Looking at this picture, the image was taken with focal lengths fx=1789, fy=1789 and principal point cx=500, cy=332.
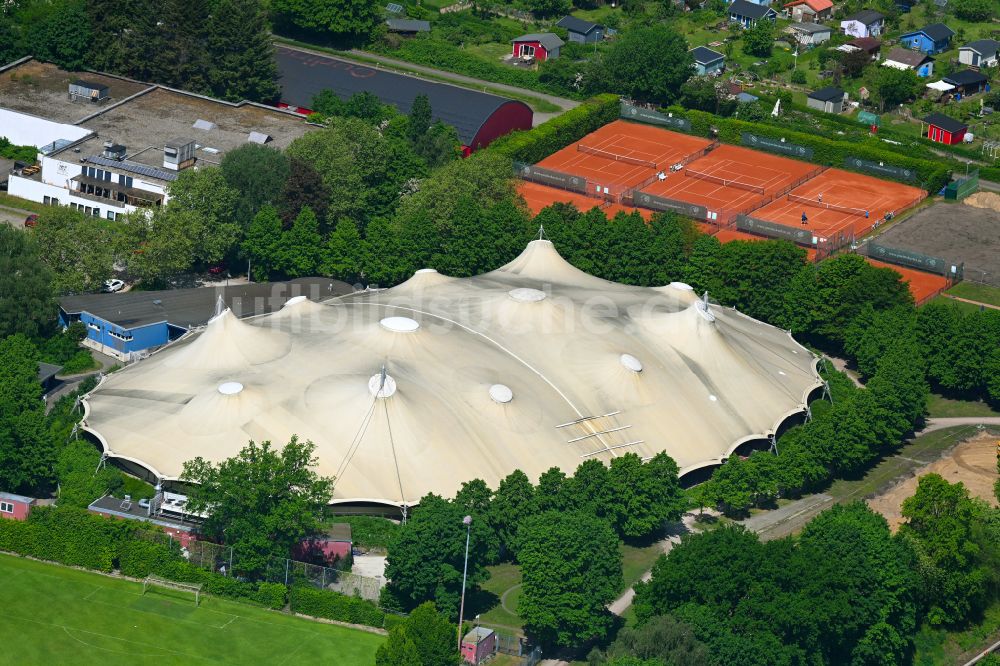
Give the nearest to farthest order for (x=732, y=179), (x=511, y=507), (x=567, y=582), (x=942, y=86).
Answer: (x=567, y=582), (x=511, y=507), (x=732, y=179), (x=942, y=86)

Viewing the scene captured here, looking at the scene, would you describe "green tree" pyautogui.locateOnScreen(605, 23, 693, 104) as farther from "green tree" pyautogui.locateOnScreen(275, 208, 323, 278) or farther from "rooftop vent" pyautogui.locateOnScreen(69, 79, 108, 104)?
"green tree" pyautogui.locateOnScreen(275, 208, 323, 278)

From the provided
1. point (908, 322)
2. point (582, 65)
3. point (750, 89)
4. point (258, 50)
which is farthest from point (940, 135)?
point (258, 50)

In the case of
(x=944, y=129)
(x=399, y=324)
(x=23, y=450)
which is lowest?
(x=23, y=450)

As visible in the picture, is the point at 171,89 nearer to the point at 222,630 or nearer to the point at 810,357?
the point at 810,357

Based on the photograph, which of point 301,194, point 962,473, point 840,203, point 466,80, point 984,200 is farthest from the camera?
point 466,80

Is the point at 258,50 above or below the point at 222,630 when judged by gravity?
above

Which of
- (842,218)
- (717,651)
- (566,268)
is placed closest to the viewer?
(717,651)

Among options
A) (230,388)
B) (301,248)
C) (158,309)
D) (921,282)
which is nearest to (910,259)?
(921,282)

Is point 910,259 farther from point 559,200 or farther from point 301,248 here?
point 301,248
